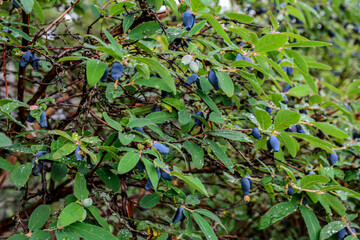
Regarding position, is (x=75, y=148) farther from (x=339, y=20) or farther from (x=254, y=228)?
(x=339, y=20)

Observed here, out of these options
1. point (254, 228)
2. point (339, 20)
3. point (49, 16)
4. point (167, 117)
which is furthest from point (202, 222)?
point (339, 20)

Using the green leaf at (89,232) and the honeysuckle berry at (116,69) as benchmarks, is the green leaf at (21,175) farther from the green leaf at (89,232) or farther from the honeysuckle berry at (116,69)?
the honeysuckle berry at (116,69)

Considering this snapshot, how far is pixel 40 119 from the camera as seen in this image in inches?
45.3

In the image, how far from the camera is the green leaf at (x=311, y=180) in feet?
3.88

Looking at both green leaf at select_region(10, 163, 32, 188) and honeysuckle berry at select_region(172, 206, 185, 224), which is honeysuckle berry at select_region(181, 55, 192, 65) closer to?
honeysuckle berry at select_region(172, 206, 185, 224)

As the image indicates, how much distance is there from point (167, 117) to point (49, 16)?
144 cm

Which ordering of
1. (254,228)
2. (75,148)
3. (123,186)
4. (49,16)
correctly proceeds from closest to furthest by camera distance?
(75,148) → (123,186) → (49,16) → (254,228)

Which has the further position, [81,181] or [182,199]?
[182,199]

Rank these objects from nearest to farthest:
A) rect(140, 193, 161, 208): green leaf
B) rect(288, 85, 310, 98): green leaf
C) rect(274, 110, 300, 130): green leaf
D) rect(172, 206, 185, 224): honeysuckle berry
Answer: rect(274, 110, 300, 130): green leaf < rect(172, 206, 185, 224): honeysuckle berry < rect(140, 193, 161, 208): green leaf < rect(288, 85, 310, 98): green leaf

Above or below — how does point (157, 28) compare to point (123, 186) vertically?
above

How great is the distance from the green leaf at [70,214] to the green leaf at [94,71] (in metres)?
0.44

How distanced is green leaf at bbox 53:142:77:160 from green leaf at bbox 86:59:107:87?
248 millimetres

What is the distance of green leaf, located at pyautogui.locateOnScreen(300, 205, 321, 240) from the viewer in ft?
4.23

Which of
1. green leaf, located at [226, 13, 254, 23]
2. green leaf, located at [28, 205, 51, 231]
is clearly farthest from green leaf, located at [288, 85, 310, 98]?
green leaf, located at [28, 205, 51, 231]
